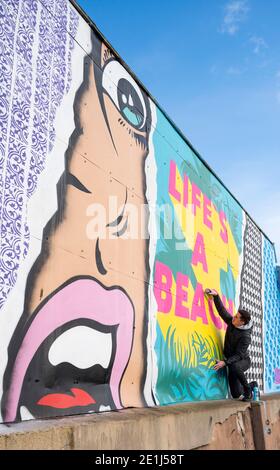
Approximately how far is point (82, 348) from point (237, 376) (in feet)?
10.2

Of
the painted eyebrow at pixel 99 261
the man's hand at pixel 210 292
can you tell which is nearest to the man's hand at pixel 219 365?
the man's hand at pixel 210 292

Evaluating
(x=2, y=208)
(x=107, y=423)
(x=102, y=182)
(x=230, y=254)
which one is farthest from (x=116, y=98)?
(x=230, y=254)

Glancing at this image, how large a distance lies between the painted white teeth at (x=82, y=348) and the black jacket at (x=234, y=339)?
2582 mm

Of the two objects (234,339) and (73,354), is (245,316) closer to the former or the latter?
(234,339)

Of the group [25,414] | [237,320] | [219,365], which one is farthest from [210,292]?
[25,414]

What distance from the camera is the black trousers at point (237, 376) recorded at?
5375 millimetres

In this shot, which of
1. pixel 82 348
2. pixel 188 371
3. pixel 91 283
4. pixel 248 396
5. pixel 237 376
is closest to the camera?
pixel 82 348

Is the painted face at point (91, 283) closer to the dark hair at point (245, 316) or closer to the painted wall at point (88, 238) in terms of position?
the painted wall at point (88, 238)

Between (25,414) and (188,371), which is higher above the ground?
(188,371)

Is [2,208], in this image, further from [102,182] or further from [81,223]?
[102,182]

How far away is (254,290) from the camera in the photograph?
771cm

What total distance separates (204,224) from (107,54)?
265 centimetres

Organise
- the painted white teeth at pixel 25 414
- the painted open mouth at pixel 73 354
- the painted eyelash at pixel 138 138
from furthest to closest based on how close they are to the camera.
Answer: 1. the painted eyelash at pixel 138 138
2. the painted open mouth at pixel 73 354
3. the painted white teeth at pixel 25 414

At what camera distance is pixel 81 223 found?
3186 mm
